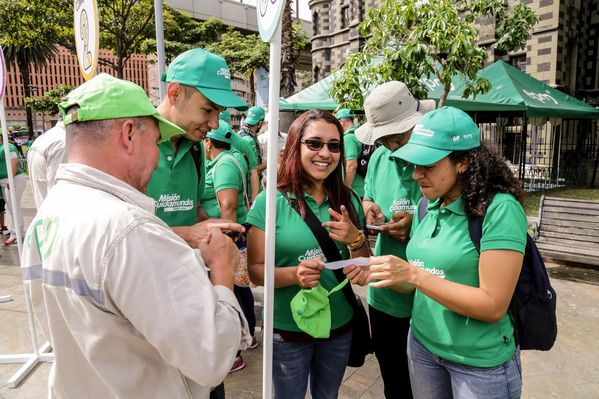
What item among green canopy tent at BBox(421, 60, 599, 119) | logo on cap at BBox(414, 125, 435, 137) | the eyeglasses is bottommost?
the eyeglasses

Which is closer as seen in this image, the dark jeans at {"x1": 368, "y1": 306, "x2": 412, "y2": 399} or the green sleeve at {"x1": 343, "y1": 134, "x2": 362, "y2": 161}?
the dark jeans at {"x1": 368, "y1": 306, "x2": 412, "y2": 399}

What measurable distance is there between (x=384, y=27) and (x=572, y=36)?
1322cm

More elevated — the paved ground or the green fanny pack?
the green fanny pack

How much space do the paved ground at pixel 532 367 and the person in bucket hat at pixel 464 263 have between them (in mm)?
1722

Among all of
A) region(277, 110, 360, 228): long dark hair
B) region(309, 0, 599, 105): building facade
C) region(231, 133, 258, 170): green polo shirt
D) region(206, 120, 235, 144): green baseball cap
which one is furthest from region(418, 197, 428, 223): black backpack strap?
region(309, 0, 599, 105): building facade

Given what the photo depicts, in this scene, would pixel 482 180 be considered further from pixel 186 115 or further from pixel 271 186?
pixel 186 115

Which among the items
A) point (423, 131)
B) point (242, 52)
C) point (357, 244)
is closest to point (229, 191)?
point (357, 244)

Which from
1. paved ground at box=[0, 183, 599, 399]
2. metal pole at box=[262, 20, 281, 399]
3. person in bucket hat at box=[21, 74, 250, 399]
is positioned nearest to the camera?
person in bucket hat at box=[21, 74, 250, 399]

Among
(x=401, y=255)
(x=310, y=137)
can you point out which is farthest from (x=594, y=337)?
(x=310, y=137)

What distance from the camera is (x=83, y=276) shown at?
3.57 ft

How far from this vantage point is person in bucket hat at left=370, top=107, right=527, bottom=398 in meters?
1.68

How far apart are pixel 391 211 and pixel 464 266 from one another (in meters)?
0.93

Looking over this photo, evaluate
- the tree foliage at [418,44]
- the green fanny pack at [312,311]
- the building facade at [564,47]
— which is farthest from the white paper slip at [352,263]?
Answer: the building facade at [564,47]

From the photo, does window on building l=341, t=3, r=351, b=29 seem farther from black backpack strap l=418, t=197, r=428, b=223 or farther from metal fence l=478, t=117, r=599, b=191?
black backpack strap l=418, t=197, r=428, b=223
